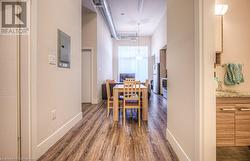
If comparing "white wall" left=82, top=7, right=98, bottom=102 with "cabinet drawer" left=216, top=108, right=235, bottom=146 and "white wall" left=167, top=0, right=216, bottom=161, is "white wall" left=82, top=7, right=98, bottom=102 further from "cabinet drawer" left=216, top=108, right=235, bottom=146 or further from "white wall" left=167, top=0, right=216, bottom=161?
"cabinet drawer" left=216, top=108, right=235, bottom=146

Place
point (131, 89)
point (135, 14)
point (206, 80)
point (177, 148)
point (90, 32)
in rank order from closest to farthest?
point (206, 80) → point (177, 148) → point (131, 89) → point (90, 32) → point (135, 14)

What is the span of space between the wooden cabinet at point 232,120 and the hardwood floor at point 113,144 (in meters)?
0.72

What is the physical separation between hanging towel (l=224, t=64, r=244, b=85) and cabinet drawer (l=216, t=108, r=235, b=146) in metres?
0.54

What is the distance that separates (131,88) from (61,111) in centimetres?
147

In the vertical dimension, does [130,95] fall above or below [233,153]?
above

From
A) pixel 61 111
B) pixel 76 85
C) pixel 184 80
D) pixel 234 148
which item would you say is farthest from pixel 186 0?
pixel 76 85

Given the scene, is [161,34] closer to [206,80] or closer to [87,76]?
[87,76]

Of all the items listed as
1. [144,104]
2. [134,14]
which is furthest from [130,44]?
[144,104]

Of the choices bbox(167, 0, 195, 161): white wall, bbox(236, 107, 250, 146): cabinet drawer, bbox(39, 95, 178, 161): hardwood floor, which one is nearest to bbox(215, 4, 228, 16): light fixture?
bbox(167, 0, 195, 161): white wall

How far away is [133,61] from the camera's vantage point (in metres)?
11.0

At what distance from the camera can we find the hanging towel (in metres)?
2.35

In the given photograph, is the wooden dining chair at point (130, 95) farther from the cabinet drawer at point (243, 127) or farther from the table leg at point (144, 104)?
the cabinet drawer at point (243, 127)

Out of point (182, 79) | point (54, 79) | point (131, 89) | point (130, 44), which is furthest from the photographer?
point (130, 44)

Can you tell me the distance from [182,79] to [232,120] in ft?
2.90
